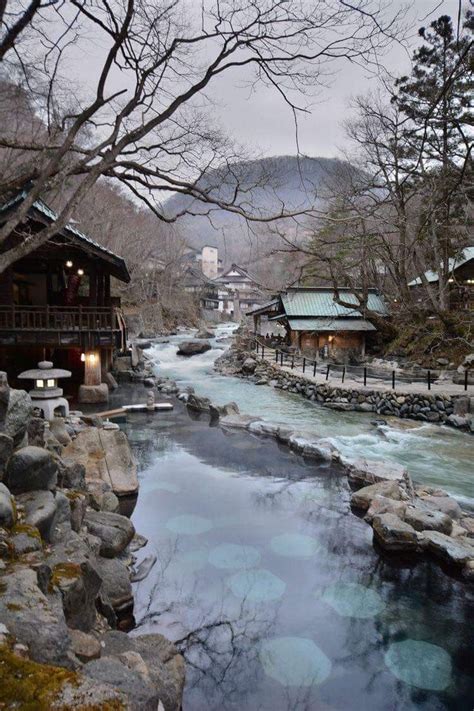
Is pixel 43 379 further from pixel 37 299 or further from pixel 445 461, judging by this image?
pixel 445 461

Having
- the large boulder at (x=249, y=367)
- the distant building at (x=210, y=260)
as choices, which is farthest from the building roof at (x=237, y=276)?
the large boulder at (x=249, y=367)

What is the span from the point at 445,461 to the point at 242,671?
350 inches

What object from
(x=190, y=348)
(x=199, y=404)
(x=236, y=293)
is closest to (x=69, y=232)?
(x=199, y=404)

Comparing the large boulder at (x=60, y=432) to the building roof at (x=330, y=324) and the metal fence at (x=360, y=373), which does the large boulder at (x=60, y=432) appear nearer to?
the metal fence at (x=360, y=373)

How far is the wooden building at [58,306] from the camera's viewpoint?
1449 centimetres

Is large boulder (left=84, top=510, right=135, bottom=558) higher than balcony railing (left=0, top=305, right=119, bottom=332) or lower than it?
lower

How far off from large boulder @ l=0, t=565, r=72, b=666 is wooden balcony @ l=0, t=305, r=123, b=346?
12905 mm

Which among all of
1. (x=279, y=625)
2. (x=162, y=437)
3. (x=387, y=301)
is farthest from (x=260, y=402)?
(x=387, y=301)

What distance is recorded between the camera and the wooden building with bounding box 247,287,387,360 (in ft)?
88.5

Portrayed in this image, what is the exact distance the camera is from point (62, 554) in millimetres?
3988

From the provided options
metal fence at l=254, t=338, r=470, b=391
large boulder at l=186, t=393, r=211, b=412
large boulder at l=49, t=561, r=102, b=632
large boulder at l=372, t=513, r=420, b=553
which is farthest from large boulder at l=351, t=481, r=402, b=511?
metal fence at l=254, t=338, r=470, b=391

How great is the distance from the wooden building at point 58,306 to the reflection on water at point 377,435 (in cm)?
587

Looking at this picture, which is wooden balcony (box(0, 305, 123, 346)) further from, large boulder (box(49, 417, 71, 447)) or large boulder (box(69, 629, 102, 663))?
large boulder (box(69, 629, 102, 663))

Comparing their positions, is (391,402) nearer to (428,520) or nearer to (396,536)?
(428,520)
